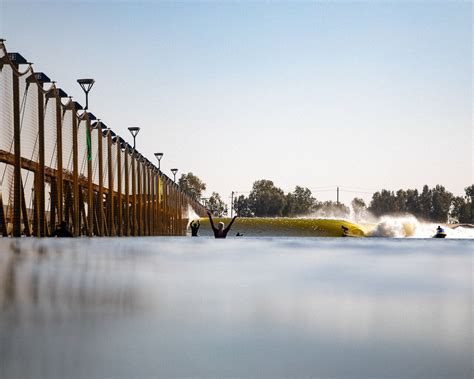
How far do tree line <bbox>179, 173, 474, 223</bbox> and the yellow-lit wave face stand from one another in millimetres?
80215

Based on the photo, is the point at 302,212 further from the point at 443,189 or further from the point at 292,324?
the point at 292,324

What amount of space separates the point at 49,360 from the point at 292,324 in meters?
1.12

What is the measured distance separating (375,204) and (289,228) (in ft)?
368

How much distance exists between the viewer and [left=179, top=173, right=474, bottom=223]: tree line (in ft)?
573

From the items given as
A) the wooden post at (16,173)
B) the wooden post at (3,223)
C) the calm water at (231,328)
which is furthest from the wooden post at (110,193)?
the calm water at (231,328)

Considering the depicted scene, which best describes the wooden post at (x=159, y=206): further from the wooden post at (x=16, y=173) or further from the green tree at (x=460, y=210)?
the green tree at (x=460, y=210)

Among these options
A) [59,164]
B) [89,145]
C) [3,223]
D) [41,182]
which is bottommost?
[3,223]

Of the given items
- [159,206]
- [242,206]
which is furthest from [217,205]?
[159,206]

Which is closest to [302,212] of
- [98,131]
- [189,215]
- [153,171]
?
[189,215]

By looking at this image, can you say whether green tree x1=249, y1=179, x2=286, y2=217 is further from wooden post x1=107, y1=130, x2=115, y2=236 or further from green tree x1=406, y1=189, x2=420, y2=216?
wooden post x1=107, y1=130, x2=115, y2=236

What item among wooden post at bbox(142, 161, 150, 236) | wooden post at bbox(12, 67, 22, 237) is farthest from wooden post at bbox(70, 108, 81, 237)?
wooden post at bbox(142, 161, 150, 236)

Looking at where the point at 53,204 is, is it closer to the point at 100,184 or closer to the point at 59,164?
the point at 59,164

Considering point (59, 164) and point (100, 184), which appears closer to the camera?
point (59, 164)

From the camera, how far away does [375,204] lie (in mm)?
197750
